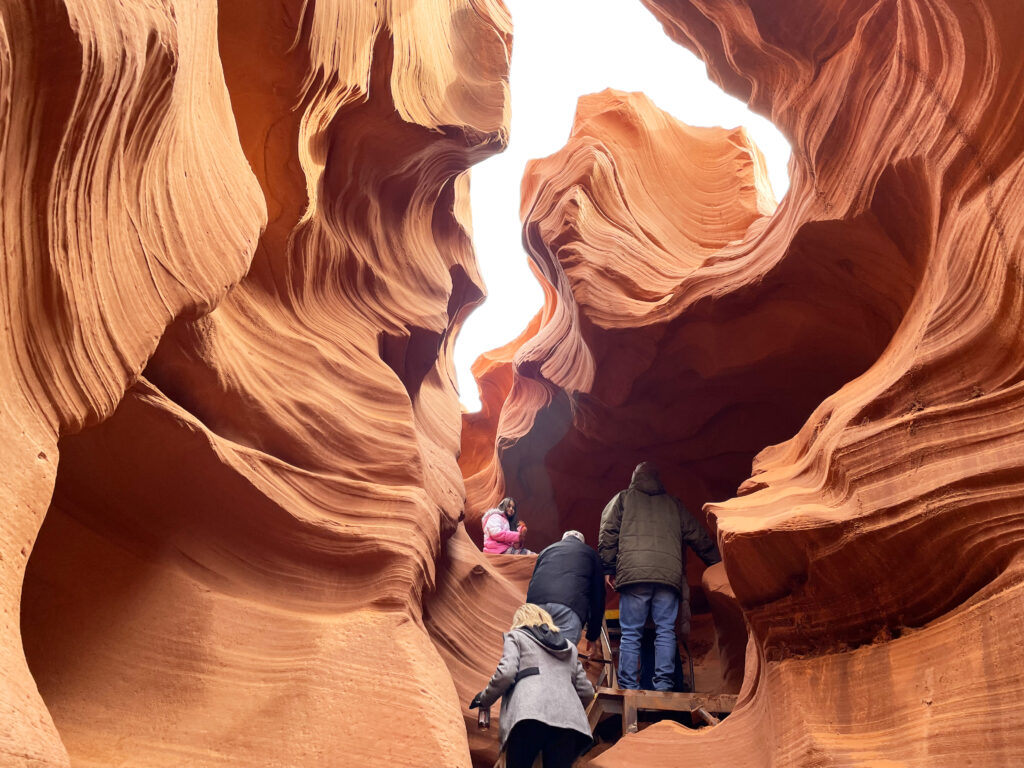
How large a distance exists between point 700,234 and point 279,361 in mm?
7917

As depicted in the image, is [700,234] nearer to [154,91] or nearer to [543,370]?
[543,370]

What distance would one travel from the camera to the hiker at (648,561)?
7238 millimetres

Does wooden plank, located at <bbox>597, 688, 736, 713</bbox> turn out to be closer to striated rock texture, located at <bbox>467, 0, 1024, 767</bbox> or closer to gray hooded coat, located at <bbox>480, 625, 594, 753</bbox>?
striated rock texture, located at <bbox>467, 0, 1024, 767</bbox>

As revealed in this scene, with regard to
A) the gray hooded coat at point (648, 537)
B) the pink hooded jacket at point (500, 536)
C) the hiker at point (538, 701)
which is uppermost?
the pink hooded jacket at point (500, 536)

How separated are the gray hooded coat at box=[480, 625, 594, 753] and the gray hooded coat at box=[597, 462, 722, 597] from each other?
190 centimetres

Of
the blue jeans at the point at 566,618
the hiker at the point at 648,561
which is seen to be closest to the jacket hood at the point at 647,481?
the hiker at the point at 648,561

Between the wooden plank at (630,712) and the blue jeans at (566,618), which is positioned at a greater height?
the blue jeans at (566,618)

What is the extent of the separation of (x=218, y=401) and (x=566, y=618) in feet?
9.81

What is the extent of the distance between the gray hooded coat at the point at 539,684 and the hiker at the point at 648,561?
1519mm

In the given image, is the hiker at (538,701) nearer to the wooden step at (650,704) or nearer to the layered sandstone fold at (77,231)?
the wooden step at (650,704)

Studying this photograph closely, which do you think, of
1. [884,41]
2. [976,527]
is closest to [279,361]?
[976,527]

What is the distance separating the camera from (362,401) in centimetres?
693

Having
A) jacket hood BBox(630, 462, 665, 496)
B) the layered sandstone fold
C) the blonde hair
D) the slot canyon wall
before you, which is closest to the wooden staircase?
the slot canyon wall

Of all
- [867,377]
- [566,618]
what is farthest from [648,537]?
[867,377]
